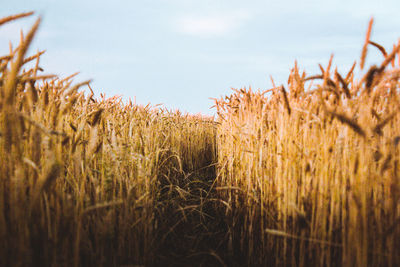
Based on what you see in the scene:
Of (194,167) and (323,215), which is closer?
(323,215)

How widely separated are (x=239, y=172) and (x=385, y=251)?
999 mm

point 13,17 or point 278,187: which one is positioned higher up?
point 13,17

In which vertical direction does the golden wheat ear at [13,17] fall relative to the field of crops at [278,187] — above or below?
above

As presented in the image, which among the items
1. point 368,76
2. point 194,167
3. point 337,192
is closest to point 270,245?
point 337,192

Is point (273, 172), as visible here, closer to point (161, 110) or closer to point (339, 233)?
point (339, 233)

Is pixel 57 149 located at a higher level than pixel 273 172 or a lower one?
higher

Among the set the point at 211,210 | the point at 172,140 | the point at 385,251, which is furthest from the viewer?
the point at 172,140

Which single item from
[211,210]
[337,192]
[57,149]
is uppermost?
[57,149]

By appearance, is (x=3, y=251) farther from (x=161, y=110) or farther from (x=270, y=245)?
(x=161, y=110)

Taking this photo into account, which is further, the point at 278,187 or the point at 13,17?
the point at 278,187

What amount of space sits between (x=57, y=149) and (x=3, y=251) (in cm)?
35

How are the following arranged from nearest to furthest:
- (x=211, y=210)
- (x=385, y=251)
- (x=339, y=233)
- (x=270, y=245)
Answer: (x=385, y=251)
(x=339, y=233)
(x=270, y=245)
(x=211, y=210)

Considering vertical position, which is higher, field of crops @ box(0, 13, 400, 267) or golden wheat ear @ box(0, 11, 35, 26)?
golden wheat ear @ box(0, 11, 35, 26)

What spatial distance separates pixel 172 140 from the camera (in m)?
3.16
